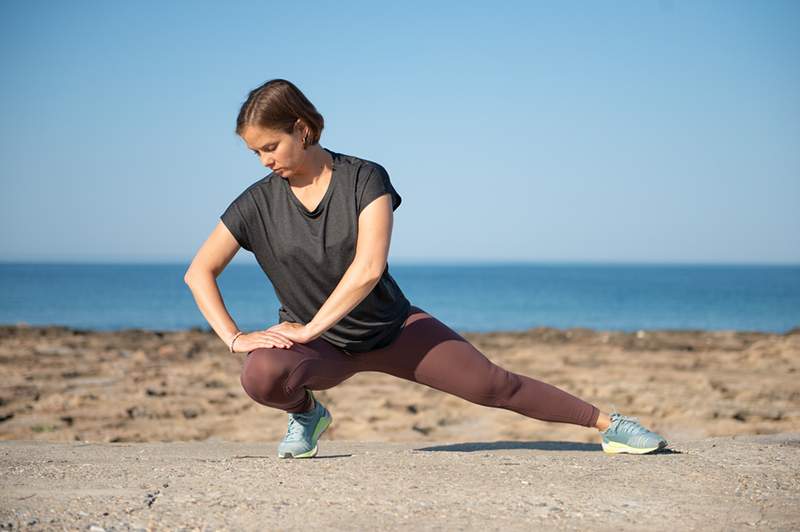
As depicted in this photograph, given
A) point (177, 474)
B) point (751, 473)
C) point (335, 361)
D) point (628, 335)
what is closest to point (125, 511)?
point (177, 474)

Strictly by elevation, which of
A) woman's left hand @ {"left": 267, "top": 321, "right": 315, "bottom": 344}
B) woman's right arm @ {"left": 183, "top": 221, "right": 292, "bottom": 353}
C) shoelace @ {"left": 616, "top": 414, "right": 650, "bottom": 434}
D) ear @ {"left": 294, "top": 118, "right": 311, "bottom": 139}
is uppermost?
ear @ {"left": 294, "top": 118, "right": 311, "bottom": 139}

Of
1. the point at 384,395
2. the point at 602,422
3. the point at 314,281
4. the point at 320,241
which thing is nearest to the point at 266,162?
the point at 320,241

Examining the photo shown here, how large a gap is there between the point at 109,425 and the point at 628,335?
11.0 meters

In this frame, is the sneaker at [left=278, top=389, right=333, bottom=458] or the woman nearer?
the woman

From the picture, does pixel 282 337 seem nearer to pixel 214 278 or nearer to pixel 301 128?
pixel 214 278

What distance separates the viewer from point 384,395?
8.76 meters

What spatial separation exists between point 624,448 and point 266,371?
6.29 ft

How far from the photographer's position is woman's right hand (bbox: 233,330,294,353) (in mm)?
3561

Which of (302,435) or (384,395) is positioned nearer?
A: (302,435)

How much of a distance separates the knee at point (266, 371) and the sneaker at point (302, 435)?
1.12 ft

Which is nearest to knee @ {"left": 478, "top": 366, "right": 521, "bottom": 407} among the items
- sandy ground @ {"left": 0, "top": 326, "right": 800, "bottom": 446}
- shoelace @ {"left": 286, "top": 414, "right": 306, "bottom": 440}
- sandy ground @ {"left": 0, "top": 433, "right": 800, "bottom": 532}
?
sandy ground @ {"left": 0, "top": 433, "right": 800, "bottom": 532}

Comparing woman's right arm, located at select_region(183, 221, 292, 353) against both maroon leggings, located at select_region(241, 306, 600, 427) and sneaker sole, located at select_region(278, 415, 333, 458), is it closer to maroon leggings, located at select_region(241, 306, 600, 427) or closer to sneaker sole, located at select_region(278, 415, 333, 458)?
maroon leggings, located at select_region(241, 306, 600, 427)

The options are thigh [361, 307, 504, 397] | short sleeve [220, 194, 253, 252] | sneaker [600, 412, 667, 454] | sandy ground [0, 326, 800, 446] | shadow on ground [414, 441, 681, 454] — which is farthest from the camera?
sandy ground [0, 326, 800, 446]

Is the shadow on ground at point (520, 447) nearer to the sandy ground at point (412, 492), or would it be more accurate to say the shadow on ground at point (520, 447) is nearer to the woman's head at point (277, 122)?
the sandy ground at point (412, 492)
